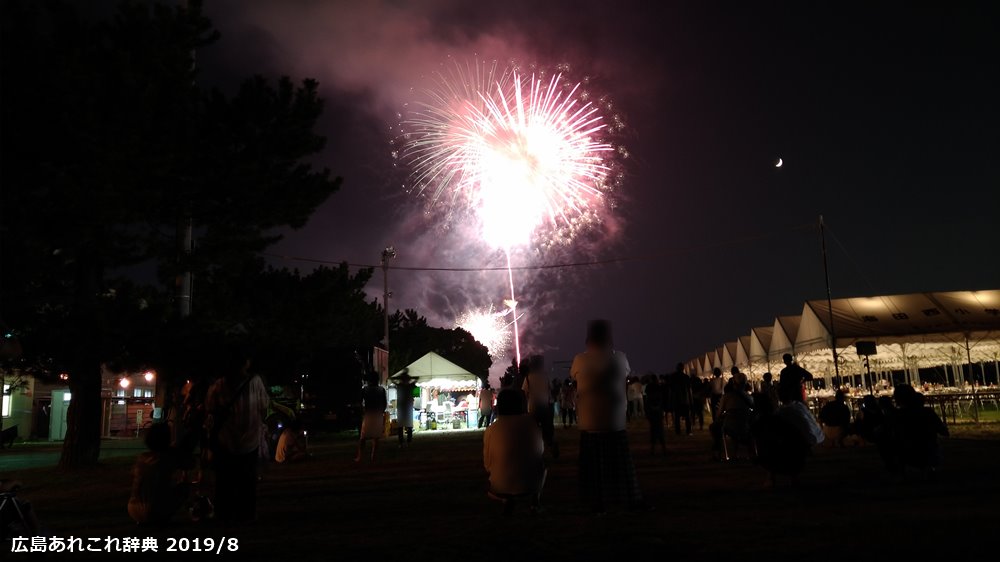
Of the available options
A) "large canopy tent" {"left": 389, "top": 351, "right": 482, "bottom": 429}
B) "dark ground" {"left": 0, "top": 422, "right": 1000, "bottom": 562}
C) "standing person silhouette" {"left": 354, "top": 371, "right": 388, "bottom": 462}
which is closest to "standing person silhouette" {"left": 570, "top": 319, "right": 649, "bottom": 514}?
"dark ground" {"left": 0, "top": 422, "right": 1000, "bottom": 562}

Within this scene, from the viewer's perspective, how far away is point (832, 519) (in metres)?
6.41

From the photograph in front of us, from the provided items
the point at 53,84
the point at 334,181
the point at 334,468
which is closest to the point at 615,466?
the point at 334,468

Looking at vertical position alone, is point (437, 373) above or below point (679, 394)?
above

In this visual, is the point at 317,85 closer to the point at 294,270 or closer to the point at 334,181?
the point at 334,181

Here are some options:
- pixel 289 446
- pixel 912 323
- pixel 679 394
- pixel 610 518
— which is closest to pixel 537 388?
pixel 610 518

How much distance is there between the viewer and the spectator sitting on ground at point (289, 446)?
16.2 m

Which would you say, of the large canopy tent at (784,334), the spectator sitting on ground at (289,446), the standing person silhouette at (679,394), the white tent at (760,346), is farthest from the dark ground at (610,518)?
the white tent at (760,346)

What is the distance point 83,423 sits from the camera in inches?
620

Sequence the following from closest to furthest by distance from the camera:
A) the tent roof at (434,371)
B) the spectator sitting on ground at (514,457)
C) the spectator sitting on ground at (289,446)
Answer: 1. the spectator sitting on ground at (514,457)
2. the spectator sitting on ground at (289,446)
3. the tent roof at (434,371)

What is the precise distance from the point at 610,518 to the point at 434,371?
24936mm

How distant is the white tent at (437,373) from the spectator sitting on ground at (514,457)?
23671 mm

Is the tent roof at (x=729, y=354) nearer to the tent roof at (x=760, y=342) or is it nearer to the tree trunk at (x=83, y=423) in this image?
the tent roof at (x=760, y=342)

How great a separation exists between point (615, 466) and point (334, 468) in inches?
330

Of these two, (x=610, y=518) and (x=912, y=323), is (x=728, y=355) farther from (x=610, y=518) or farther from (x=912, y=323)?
(x=610, y=518)
